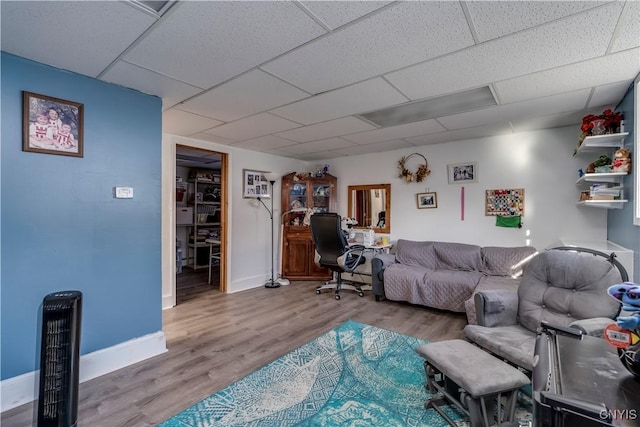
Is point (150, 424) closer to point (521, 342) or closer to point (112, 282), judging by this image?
point (112, 282)

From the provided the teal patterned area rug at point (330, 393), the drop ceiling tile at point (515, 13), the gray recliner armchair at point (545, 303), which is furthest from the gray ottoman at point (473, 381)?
the drop ceiling tile at point (515, 13)

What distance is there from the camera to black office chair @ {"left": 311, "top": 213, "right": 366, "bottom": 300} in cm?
413

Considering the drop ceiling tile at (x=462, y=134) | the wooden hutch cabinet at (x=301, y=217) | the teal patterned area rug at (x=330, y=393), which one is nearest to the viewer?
the teal patterned area rug at (x=330, y=393)

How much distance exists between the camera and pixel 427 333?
2953 millimetres

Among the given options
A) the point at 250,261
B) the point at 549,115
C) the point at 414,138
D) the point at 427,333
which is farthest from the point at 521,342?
the point at 250,261

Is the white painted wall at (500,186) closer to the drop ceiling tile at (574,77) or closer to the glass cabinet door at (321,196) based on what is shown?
the glass cabinet door at (321,196)

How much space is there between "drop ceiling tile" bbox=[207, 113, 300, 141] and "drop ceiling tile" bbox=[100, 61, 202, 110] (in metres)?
0.77

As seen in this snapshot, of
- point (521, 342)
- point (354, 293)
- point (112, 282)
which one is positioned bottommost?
point (354, 293)

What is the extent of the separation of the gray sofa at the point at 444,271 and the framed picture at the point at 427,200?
1.93 ft

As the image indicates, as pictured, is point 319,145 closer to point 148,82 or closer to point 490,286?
point 148,82

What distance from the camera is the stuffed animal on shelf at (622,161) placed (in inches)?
90.4

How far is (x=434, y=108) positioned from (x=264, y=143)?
8.07ft

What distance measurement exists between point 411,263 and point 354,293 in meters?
0.99

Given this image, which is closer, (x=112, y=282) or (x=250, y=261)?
(x=112, y=282)
